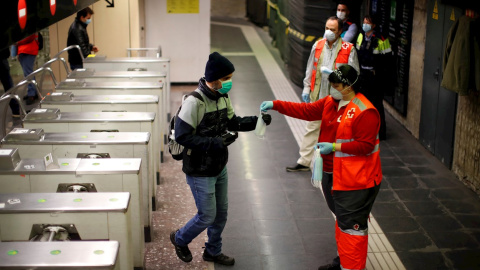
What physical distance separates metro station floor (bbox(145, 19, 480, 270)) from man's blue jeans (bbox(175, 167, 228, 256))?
235 mm

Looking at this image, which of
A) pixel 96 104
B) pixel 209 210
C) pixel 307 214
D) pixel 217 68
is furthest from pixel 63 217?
pixel 307 214

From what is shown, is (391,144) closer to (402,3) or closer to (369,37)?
(369,37)

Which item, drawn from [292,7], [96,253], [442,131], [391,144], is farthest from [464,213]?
[292,7]

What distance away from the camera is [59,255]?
3012 mm

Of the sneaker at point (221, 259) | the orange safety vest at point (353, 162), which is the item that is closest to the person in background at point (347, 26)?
the orange safety vest at point (353, 162)

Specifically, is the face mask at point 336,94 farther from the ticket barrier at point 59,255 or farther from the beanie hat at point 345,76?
the ticket barrier at point 59,255

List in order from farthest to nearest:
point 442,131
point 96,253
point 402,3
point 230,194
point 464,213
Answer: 1. point 402,3
2. point 442,131
3. point 230,194
4. point 464,213
5. point 96,253

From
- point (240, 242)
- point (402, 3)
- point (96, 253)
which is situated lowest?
point (240, 242)

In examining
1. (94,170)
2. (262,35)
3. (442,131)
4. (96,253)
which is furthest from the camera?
(262,35)

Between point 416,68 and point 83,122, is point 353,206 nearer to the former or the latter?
point 83,122

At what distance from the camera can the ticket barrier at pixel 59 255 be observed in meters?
2.93

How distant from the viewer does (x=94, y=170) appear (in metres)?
4.21

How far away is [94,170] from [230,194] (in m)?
2.63

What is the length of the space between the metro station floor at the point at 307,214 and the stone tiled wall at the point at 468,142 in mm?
123
